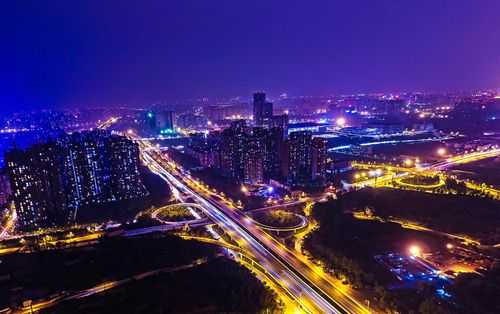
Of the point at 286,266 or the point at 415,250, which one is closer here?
the point at 286,266

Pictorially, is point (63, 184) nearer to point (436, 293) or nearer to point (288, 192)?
point (288, 192)

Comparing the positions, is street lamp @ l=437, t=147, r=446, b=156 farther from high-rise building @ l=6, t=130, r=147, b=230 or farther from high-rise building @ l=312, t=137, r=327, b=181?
high-rise building @ l=6, t=130, r=147, b=230

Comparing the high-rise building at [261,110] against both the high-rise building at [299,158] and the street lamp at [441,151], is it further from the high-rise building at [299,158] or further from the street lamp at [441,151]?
the high-rise building at [299,158]

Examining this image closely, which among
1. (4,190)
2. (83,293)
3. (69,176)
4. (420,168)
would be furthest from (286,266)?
(420,168)

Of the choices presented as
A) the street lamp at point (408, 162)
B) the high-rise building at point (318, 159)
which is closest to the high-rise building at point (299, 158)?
the high-rise building at point (318, 159)

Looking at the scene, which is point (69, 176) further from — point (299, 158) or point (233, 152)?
point (299, 158)
